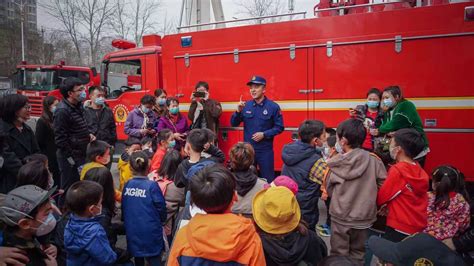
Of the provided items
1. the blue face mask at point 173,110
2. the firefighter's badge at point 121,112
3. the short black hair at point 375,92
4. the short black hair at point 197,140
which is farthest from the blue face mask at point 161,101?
the short black hair at point 375,92

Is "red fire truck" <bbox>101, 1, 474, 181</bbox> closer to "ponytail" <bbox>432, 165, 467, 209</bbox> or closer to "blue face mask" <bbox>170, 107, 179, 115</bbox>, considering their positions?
"blue face mask" <bbox>170, 107, 179, 115</bbox>

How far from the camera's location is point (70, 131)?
4238 mm

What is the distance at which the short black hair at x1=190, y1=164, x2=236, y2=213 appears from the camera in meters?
1.76

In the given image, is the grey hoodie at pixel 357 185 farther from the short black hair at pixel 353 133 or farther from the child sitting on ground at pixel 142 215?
the child sitting on ground at pixel 142 215

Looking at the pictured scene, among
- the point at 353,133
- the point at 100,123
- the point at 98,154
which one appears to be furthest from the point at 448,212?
the point at 100,123

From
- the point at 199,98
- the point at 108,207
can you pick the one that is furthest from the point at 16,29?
the point at 108,207

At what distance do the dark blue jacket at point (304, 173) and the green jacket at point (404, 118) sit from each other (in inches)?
56.5

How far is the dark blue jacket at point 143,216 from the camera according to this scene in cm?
287

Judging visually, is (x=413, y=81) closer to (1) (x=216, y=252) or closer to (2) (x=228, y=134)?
(2) (x=228, y=134)

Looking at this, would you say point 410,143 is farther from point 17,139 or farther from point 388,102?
point 17,139

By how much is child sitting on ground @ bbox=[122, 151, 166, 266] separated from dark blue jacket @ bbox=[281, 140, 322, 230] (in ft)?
3.94

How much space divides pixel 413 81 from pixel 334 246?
278cm

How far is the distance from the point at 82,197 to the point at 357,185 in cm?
204

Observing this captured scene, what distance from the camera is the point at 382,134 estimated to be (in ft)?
14.0
